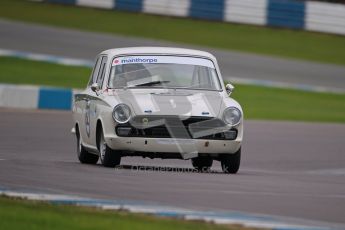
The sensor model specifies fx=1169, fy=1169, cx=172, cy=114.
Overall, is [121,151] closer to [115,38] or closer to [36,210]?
[36,210]

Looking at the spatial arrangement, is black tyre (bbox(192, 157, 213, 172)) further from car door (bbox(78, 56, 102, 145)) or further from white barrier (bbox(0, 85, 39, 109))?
white barrier (bbox(0, 85, 39, 109))

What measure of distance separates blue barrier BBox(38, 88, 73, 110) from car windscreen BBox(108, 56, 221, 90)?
8011mm

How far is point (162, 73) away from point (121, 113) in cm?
114

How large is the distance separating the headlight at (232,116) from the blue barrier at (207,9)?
19.6 meters

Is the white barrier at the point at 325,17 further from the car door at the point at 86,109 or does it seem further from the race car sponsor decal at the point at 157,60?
the race car sponsor decal at the point at 157,60

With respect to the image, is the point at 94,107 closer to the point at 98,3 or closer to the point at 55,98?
the point at 55,98

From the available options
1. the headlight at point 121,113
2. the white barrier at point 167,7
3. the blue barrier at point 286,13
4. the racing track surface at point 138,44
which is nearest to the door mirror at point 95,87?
the headlight at point 121,113

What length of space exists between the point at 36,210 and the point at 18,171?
8.61 ft

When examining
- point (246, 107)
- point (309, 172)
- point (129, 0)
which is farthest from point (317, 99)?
point (309, 172)

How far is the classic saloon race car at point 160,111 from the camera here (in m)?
10.9

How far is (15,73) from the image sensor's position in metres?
23.5

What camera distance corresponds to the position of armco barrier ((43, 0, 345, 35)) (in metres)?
30.2

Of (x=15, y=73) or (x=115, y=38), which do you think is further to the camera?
(x=115, y=38)

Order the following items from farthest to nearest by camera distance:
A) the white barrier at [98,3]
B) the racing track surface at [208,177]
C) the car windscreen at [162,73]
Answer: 1. the white barrier at [98,3]
2. the car windscreen at [162,73]
3. the racing track surface at [208,177]
